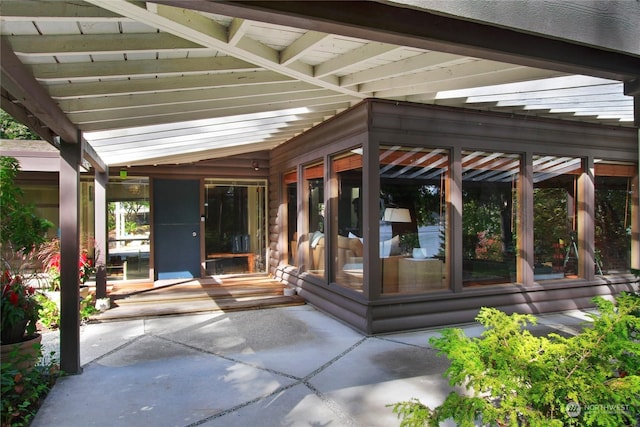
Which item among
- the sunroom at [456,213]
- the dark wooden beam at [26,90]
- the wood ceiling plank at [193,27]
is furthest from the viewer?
the sunroom at [456,213]

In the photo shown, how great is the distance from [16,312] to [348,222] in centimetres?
359

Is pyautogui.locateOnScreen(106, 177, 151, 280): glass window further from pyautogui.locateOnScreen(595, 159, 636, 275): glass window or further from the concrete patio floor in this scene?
pyautogui.locateOnScreen(595, 159, 636, 275): glass window

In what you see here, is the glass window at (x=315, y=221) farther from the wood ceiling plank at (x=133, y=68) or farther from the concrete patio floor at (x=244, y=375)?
the wood ceiling plank at (x=133, y=68)

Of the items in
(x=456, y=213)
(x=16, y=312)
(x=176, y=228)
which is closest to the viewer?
(x=16, y=312)

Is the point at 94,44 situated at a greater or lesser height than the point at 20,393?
greater

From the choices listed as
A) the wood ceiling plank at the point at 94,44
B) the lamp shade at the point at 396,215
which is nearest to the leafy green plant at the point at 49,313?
the wood ceiling plank at the point at 94,44

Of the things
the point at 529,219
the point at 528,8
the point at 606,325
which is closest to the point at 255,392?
the point at 606,325

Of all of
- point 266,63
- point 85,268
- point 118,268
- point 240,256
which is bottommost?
point 118,268

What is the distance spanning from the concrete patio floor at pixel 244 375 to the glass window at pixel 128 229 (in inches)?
106

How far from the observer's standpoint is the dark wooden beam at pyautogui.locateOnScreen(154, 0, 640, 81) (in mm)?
1331

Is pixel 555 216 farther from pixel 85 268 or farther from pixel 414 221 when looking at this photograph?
pixel 85 268

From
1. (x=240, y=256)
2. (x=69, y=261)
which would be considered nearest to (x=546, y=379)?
(x=69, y=261)

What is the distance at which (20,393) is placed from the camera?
9.46 ft

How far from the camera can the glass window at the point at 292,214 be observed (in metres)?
7.29
